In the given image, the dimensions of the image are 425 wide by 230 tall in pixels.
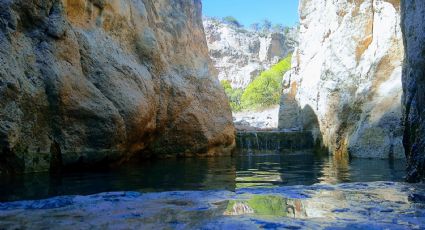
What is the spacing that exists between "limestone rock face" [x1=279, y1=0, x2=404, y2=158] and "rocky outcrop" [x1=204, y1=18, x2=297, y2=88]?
40.8 meters

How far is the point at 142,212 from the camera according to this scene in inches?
121

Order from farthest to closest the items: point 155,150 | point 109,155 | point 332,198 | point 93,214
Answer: point 155,150 < point 109,155 < point 332,198 < point 93,214

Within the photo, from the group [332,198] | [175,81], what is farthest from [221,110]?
[332,198]

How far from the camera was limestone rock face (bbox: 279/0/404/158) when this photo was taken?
42.3 ft

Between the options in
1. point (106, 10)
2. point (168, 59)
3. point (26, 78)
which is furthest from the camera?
point (168, 59)

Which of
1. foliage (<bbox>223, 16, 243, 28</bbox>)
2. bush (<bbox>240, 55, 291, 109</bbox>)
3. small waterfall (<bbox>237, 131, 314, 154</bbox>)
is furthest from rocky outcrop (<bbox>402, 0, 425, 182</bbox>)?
foliage (<bbox>223, 16, 243, 28</bbox>)

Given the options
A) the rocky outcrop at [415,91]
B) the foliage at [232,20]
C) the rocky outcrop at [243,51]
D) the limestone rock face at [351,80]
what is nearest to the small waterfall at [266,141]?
the limestone rock face at [351,80]

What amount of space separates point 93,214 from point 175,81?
424 inches

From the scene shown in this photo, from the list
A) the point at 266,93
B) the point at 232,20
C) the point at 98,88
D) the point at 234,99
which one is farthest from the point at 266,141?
the point at 232,20

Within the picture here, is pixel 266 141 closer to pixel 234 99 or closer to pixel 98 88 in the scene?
pixel 98 88

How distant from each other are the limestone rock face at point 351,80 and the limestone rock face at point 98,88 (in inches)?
184

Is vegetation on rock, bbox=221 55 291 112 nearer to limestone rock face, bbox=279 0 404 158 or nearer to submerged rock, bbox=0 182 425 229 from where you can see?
limestone rock face, bbox=279 0 404 158

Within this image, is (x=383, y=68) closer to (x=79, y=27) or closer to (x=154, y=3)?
(x=154, y=3)

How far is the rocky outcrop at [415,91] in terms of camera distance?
190 inches
